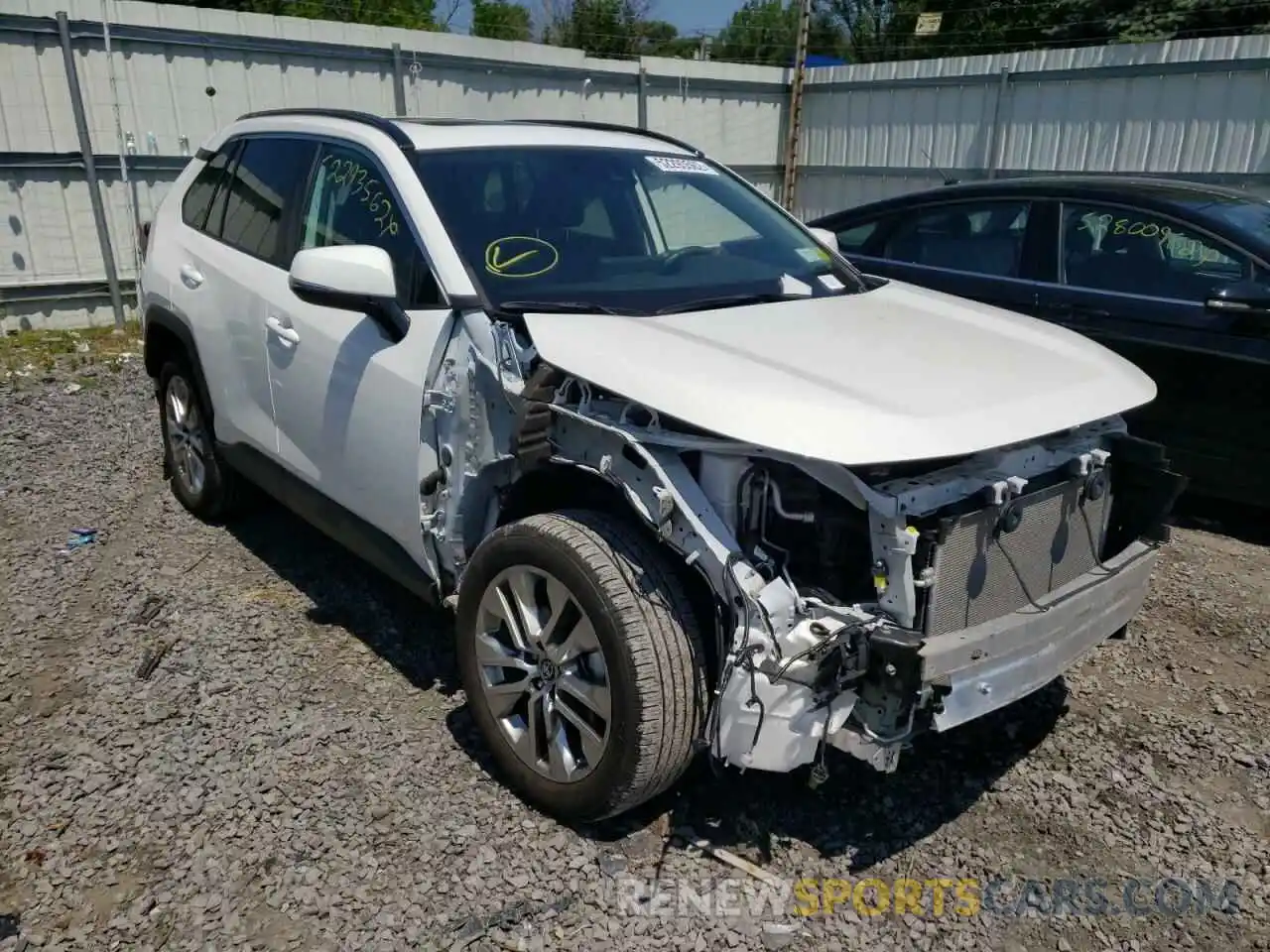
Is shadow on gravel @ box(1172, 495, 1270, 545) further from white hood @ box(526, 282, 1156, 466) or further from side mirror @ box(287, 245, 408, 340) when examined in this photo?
side mirror @ box(287, 245, 408, 340)

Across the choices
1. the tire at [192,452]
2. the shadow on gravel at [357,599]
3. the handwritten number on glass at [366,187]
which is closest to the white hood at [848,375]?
the handwritten number on glass at [366,187]

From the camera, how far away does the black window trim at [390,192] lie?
3.01m

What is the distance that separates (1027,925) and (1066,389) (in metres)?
1.38

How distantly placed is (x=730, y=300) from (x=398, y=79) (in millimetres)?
8080

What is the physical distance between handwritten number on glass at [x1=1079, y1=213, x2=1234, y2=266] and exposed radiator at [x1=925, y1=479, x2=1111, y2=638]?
2.54 m

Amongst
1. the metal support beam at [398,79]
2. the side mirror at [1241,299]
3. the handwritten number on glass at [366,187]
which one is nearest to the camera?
the handwritten number on glass at [366,187]

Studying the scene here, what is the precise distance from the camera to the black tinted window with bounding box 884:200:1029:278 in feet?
17.9

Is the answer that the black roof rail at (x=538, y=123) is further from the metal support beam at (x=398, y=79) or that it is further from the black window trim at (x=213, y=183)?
the metal support beam at (x=398, y=79)

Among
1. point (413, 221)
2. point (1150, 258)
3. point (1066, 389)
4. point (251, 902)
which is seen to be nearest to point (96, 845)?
point (251, 902)

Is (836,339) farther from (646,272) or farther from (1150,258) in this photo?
(1150,258)

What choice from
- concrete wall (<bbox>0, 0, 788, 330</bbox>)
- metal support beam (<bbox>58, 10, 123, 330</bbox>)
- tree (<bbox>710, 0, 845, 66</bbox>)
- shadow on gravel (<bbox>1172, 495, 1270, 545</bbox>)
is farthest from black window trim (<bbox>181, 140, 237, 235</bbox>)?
tree (<bbox>710, 0, 845, 66</bbox>)

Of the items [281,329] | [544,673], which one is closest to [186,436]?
[281,329]

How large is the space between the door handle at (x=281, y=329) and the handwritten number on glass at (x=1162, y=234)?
3.92 meters

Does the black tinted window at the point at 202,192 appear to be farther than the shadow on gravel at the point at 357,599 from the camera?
Yes
